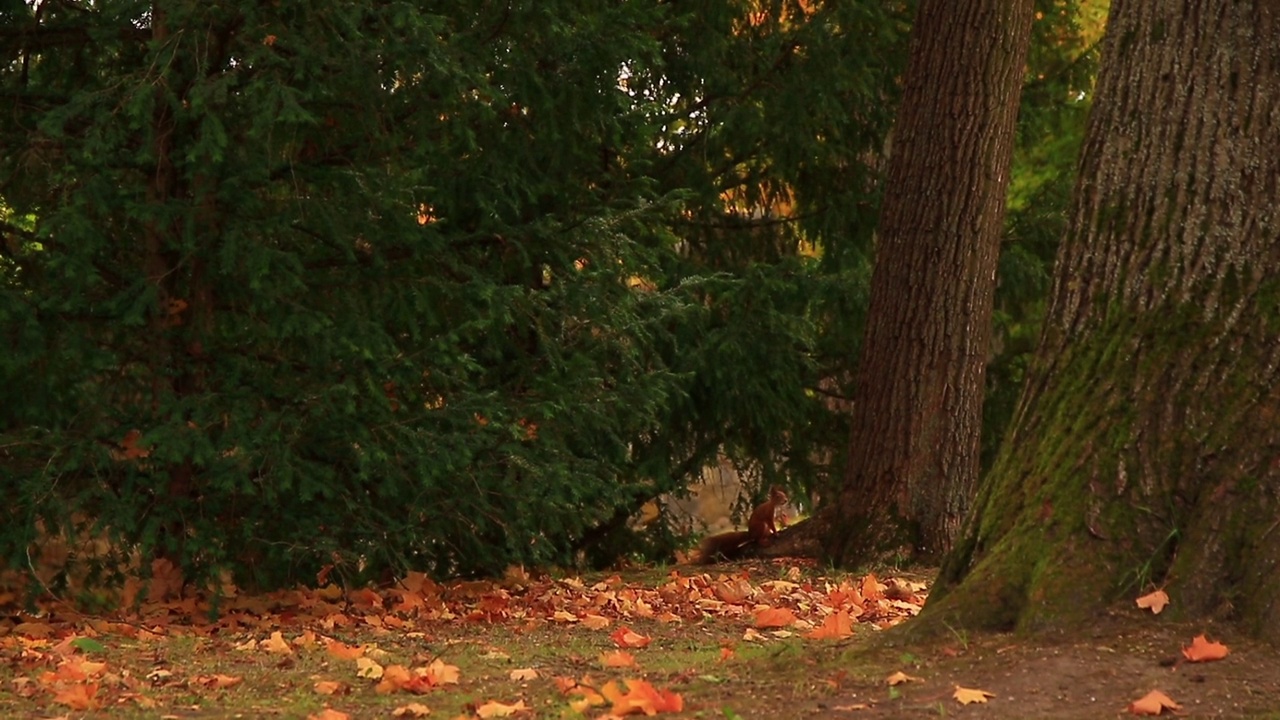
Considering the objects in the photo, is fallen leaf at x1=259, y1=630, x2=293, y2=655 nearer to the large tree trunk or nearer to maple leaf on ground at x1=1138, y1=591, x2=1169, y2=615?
the large tree trunk

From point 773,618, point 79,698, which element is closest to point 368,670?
point 79,698

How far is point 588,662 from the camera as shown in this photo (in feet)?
19.6

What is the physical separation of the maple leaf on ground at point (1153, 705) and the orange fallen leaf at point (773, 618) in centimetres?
291

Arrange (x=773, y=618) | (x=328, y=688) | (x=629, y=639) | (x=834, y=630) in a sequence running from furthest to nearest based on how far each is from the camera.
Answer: (x=773, y=618) < (x=629, y=639) < (x=834, y=630) < (x=328, y=688)

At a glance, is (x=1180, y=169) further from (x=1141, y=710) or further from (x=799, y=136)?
(x=799, y=136)

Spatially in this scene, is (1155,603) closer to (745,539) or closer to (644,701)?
(644,701)

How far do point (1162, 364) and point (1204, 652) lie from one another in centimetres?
99

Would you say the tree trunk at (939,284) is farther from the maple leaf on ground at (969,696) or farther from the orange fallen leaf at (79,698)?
the orange fallen leaf at (79,698)

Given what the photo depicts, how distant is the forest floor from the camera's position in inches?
183

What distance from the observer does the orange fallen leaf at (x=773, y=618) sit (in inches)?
283

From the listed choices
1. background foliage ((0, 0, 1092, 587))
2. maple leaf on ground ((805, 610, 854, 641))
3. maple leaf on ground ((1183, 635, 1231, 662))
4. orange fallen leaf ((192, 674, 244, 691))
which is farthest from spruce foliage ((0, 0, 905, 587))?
maple leaf on ground ((1183, 635, 1231, 662))

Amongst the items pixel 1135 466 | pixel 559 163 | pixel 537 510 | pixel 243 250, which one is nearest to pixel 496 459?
pixel 537 510

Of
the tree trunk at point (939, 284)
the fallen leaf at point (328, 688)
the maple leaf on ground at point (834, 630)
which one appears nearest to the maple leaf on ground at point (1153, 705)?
the maple leaf on ground at point (834, 630)

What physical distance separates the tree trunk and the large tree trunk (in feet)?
14.4
